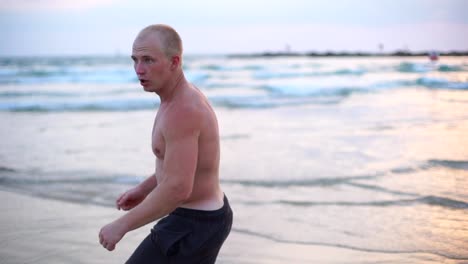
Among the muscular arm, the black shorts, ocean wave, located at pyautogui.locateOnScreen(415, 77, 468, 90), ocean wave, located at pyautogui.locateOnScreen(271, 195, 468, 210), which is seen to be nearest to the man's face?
the muscular arm

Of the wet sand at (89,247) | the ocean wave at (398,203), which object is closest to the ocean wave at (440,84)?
the ocean wave at (398,203)

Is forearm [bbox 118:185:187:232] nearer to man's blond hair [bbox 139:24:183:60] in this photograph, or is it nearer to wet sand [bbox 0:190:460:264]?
man's blond hair [bbox 139:24:183:60]

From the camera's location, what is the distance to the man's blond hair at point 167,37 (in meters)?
2.25

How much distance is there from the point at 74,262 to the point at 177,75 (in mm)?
2264

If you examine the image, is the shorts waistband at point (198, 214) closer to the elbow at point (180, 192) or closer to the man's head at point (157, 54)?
the elbow at point (180, 192)

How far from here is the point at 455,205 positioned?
5.49 metres

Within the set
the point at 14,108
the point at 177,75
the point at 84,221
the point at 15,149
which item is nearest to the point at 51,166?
the point at 15,149

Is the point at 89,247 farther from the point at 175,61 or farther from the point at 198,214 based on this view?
the point at 175,61

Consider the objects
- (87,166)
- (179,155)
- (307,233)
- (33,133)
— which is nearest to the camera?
(179,155)

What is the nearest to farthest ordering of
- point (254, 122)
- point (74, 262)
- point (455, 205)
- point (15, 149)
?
1. point (74, 262)
2. point (455, 205)
3. point (15, 149)
4. point (254, 122)

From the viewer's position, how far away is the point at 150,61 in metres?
2.27

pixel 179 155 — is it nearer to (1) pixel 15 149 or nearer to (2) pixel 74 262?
(2) pixel 74 262

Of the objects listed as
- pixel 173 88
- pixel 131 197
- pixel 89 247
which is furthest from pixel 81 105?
pixel 173 88

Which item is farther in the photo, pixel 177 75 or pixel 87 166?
pixel 87 166
